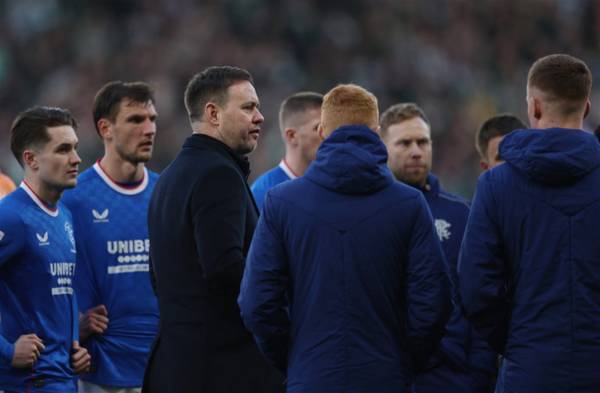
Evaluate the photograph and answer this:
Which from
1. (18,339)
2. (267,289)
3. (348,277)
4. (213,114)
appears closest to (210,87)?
(213,114)

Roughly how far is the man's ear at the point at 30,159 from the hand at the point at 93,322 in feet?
2.82

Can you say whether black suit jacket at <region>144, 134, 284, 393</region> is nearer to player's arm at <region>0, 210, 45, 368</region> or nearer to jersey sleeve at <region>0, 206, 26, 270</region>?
player's arm at <region>0, 210, 45, 368</region>

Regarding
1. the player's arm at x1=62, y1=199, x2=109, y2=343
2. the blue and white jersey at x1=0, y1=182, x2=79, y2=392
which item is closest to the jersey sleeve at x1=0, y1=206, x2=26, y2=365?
the blue and white jersey at x1=0, y1=182, x2=79, y2=392

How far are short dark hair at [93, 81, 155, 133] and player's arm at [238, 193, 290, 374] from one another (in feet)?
7.70

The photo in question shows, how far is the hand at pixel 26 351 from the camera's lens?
6.08 metres

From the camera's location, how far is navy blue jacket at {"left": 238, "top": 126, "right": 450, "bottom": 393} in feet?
16.1

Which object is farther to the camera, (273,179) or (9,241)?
(273,179)

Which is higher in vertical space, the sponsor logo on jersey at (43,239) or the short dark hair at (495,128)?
the short dark hair at (495,128)

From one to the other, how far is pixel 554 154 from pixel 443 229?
190 cm

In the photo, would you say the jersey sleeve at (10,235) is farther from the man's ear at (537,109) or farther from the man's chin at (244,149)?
the man's ear at (537,109)

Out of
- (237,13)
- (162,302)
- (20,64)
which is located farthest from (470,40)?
(162,302)

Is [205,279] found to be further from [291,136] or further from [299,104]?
[299,104]

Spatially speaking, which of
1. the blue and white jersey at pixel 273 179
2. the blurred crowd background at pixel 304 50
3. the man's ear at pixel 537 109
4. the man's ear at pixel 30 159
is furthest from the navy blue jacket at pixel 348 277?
the blurred crowd background at pixel 304 50

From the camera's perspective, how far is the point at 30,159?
6586 millimetres
